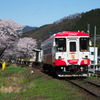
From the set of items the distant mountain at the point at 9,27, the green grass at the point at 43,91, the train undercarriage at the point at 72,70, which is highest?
the distant mountain at the point at 9,27

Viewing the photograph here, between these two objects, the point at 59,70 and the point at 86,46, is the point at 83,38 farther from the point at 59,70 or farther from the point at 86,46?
the point at 59,70

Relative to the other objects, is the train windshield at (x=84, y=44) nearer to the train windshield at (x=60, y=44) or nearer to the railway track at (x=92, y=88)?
the train windshield at (x=60, y=44)

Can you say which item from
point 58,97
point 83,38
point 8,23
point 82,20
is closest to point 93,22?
point 82,20

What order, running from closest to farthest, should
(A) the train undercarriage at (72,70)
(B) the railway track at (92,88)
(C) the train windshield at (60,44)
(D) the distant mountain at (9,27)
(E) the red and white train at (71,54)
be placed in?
(B) the railway track at (92,88) < (E) the red and white train at (71,54) < (A) the train undercarriage at (72,70) < (C) the train windshield at (60,44) < (D) the distant mountain at (9,27)

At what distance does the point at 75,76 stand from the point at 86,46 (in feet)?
7.11

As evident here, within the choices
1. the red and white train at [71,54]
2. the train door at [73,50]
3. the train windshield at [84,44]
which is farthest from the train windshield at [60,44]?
the train windshield at [84,44]

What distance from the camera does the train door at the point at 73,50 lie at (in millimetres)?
19609

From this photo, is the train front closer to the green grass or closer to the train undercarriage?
the train undercarriage

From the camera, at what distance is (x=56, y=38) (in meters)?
20.0

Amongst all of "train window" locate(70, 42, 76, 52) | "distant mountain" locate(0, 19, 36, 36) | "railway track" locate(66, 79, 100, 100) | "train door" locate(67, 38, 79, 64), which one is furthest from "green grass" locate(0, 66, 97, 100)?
"distant mountain" locate(0, 19, 36, 36)

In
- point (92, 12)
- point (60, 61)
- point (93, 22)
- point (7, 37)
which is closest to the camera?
point (60, 61)

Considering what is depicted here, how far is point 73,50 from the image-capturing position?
19.9 m

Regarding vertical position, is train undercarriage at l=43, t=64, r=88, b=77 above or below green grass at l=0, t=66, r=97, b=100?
above

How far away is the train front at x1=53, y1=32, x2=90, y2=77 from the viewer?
64.3ft
